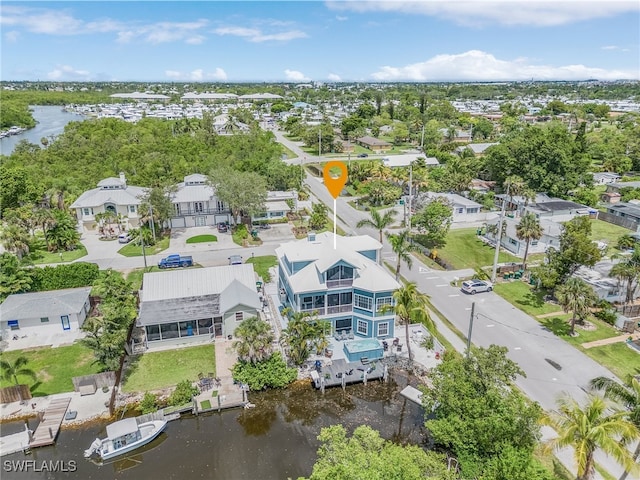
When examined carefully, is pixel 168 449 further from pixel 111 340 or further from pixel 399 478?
pixel 399 478

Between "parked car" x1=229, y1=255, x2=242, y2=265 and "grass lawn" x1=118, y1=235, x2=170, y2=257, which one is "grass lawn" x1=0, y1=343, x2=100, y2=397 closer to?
"parked car" x1=229, y1=255, x2=242, y2=265

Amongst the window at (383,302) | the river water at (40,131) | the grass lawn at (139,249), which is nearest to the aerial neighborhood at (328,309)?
the window at (383,302)

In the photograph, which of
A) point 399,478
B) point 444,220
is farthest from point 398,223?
point 399,478

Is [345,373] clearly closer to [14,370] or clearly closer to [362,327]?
[362,327]

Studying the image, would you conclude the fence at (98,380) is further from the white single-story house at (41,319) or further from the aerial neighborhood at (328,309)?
the white single-story house at (41,319)

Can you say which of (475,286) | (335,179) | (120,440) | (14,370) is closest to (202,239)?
(335,179)

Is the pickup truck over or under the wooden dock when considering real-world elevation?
over

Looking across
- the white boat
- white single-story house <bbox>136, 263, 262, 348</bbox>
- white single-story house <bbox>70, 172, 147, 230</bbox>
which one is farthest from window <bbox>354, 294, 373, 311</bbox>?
white single-story house <bbox>70, 172, 147, 230</bbox>
